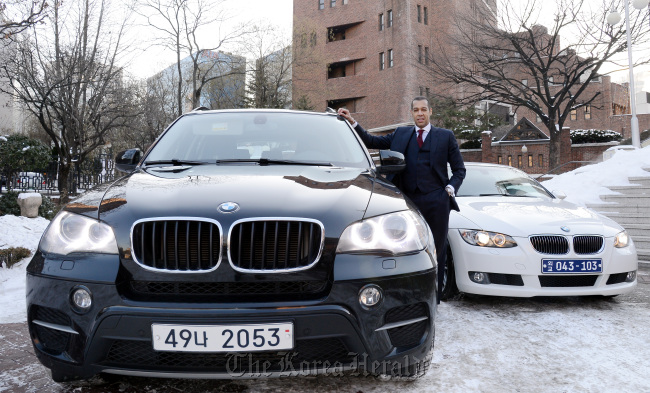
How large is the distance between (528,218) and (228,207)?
3.20 m

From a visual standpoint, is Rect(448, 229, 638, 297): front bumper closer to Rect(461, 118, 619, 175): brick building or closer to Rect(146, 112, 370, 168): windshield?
Rect(146, 112, 370, 168): windshield

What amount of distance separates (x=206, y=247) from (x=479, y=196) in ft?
13.0

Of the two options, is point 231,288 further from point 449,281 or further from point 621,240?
point 621,240

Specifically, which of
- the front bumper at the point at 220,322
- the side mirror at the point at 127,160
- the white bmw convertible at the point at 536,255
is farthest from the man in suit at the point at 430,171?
the front bumper at the point at 220,322

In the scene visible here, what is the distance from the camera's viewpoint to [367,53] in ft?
142

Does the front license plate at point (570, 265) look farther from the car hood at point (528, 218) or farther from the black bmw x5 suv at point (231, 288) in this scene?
the black bmw x5 suv at point (231, 288)

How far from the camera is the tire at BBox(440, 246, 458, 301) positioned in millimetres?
4555

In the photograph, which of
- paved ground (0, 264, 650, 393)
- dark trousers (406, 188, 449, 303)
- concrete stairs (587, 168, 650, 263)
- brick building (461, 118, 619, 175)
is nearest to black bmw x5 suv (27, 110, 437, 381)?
paved ground (0, 264, 650, 393)

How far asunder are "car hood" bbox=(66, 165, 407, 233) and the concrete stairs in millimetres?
7450

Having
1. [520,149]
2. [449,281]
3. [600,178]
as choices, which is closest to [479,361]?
[449,281]

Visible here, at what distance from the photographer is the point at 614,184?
9.83 meters

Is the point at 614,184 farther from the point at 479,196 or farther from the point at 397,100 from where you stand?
the point at 397,100

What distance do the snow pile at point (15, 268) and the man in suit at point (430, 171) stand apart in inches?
127

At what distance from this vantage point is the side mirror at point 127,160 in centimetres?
334
